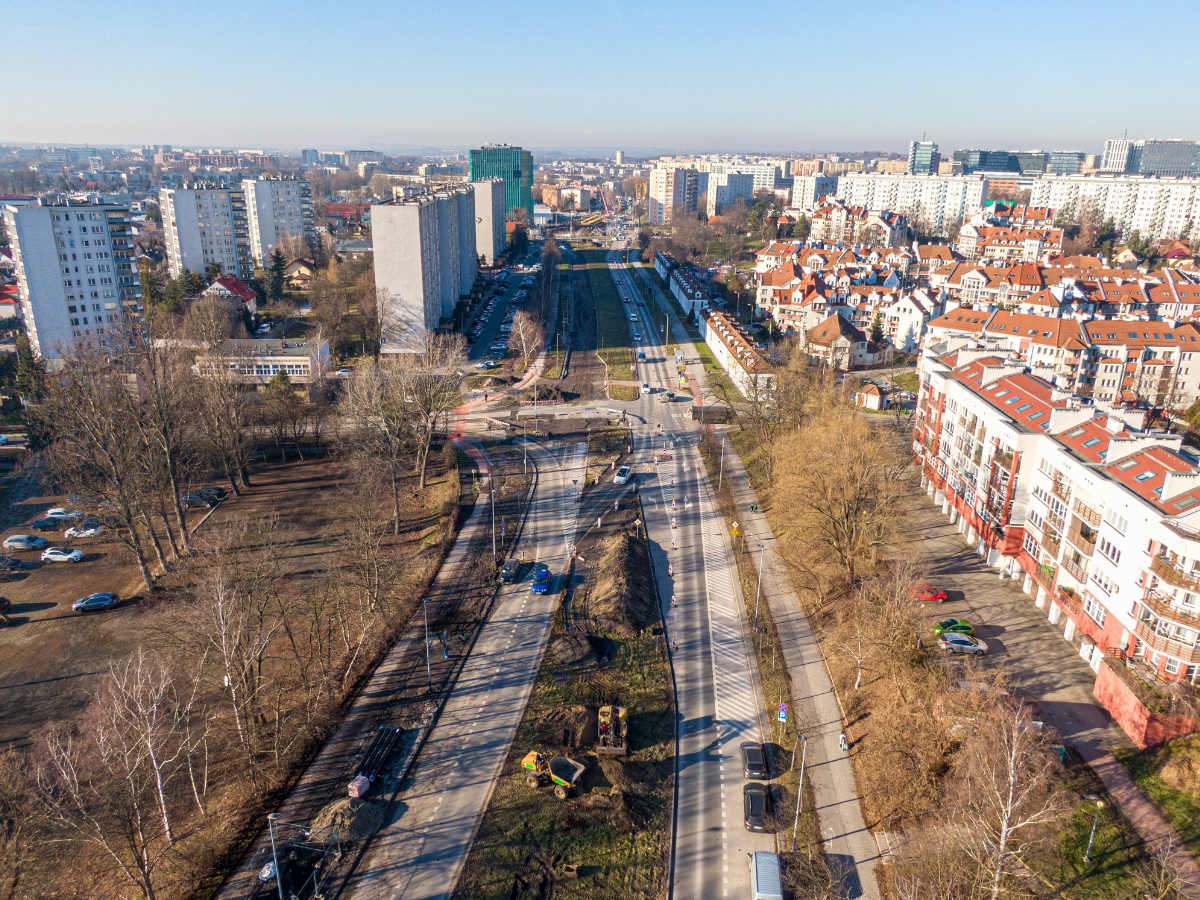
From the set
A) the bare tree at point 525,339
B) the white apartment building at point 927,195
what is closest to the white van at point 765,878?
the bare tree at point 525,339

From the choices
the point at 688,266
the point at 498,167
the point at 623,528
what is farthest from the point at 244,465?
the point at 498,167

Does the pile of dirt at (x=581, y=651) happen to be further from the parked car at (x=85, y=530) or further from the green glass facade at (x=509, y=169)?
the green glass facade at (x=509, y=169)

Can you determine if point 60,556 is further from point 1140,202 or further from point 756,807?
point 1140,202

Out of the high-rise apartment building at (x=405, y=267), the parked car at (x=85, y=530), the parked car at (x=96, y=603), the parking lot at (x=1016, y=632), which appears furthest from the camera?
the high-rise apartment building at (x=405, y=267)

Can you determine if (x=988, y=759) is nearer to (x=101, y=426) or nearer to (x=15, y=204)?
(x=101, y=426)

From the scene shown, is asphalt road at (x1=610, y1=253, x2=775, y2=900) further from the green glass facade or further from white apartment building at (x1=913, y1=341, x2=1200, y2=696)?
the green glass facade

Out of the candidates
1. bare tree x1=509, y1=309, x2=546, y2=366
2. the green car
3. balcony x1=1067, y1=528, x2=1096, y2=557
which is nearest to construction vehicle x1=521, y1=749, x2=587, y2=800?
the green car

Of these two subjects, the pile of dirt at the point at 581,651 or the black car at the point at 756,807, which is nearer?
the black car at the point at 756,807
